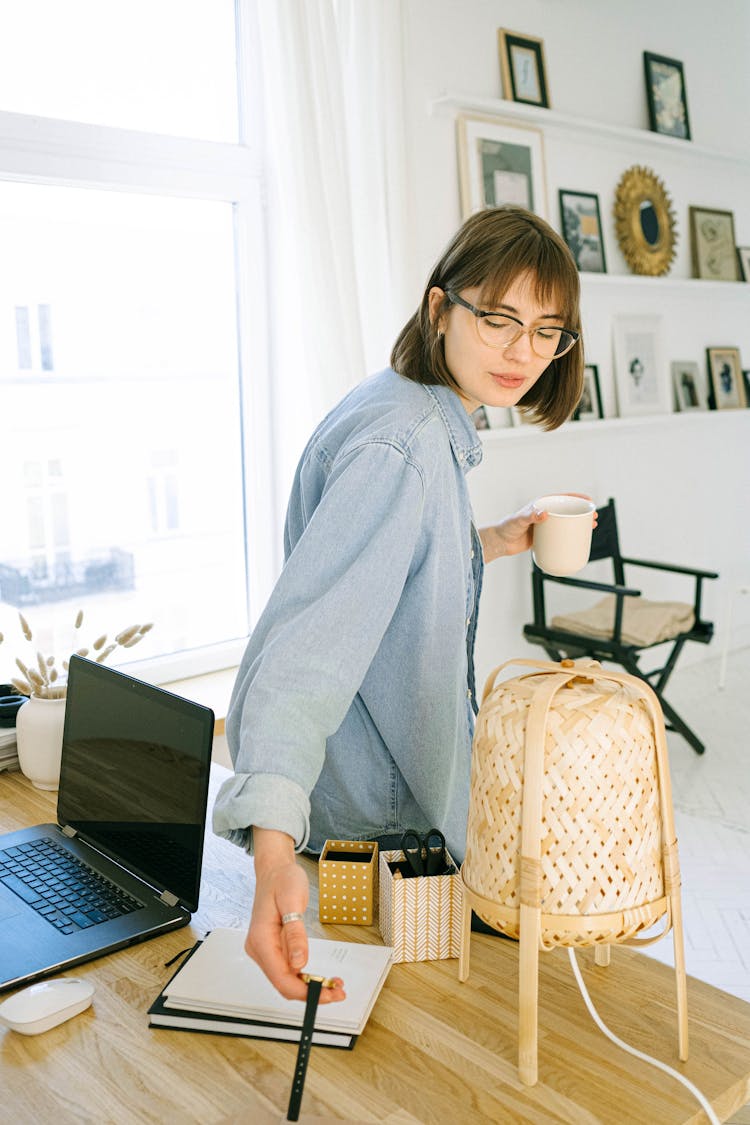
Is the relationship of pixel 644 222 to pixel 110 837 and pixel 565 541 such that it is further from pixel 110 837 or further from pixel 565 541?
pixel 110 837

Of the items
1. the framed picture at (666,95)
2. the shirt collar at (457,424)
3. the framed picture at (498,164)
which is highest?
the framed picture at (666,95)

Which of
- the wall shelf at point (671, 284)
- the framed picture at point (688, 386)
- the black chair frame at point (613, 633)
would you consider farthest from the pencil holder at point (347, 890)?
the framed picture at point (688, 386)

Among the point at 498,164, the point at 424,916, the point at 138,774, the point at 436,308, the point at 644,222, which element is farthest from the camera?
the point at 644,222

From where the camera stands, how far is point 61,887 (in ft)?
4.80

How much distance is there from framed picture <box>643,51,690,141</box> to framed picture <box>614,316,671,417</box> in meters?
0.78

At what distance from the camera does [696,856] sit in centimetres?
325

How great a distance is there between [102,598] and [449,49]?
2.12 metres

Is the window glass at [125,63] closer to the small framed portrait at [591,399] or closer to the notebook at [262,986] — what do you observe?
the small framed portrait at [591,399]

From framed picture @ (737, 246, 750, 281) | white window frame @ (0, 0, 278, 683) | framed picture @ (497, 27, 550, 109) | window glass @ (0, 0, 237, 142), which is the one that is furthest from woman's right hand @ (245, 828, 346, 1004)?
framed picture @ (737, 246, 750, 281)

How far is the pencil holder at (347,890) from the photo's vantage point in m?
1.31

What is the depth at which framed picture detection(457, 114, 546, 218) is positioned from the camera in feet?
11.6

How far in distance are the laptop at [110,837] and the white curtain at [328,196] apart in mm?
1588

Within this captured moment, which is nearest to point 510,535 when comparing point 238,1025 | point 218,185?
point 238,1025

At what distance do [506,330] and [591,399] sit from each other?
2.98 meters
